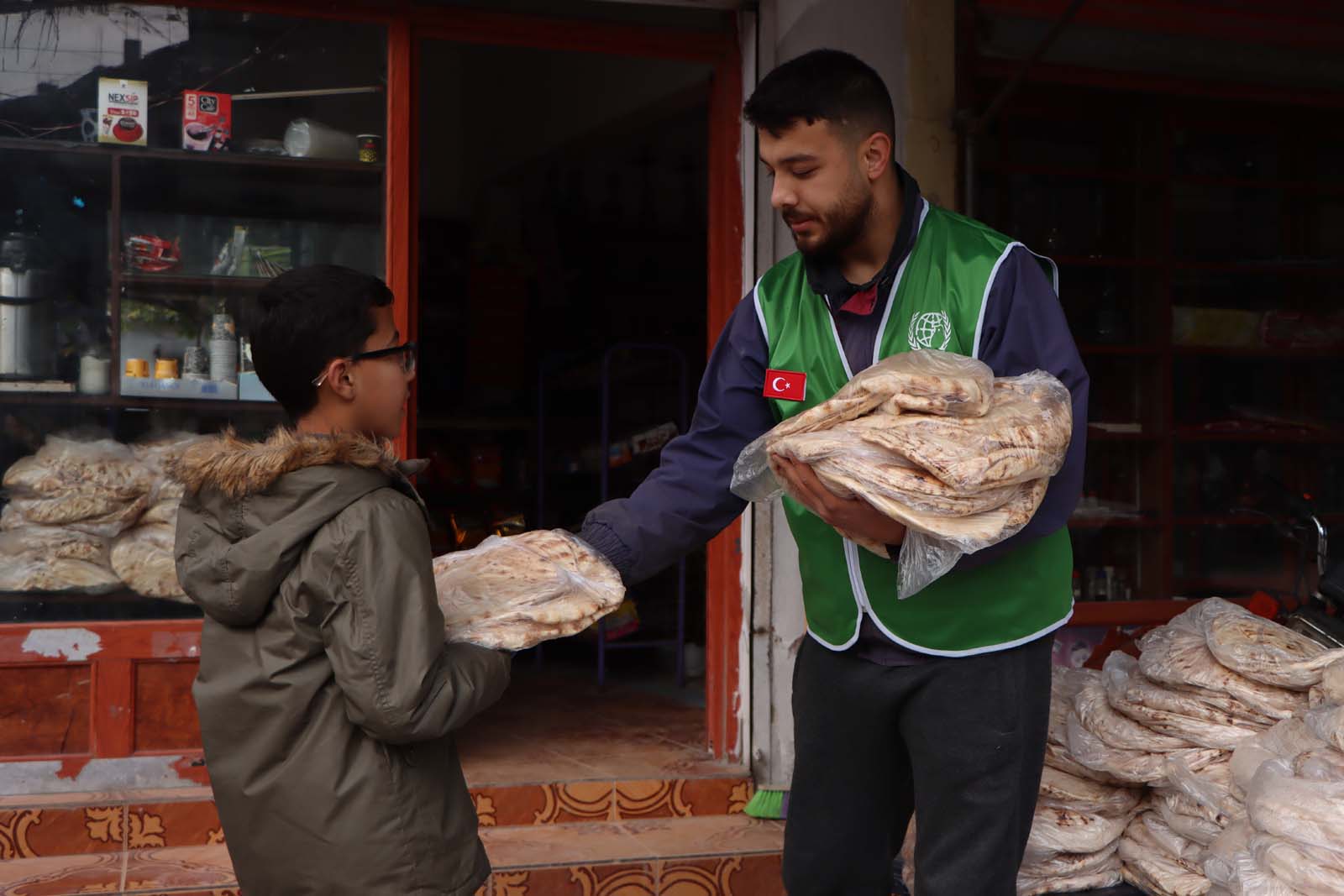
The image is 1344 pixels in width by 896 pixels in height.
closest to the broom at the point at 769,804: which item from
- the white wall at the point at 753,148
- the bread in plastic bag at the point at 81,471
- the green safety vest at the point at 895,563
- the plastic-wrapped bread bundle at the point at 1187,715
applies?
the white wall at the point at 753,148

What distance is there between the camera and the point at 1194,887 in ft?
10.1

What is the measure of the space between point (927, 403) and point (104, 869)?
9.20ft

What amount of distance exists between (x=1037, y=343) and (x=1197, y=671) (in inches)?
55.3

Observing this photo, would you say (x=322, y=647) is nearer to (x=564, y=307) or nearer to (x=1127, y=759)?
(x=1127, y=759)

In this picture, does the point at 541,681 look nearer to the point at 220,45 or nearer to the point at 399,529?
→ the point at 220,45

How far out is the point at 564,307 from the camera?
7199 mm

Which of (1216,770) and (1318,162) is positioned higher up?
(1318,162)

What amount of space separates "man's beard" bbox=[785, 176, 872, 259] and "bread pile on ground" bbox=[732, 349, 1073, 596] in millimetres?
306

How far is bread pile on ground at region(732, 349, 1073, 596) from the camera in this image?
1911 millimetres

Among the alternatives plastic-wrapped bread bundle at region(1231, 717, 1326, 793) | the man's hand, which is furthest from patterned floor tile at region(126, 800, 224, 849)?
plastic-wrapped bread bundle at region(1231, 717, 1326, 793)

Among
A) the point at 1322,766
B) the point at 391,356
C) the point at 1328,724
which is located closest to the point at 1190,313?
the point at 1328,724

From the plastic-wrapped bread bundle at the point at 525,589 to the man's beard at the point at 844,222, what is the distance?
68 cm

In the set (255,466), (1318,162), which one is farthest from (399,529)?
(1318,162)

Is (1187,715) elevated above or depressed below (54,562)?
below
